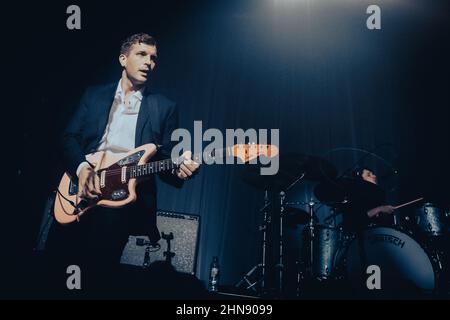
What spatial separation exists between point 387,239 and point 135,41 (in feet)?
9.87

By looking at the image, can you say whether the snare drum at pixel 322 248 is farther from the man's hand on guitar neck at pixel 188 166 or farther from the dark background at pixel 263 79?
the man's hand on guitar neck at pixel 188 166

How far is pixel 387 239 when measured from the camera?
131 inches

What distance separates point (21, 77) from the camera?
3.68 metres

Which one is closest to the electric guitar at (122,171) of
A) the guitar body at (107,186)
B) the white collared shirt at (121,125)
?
the guitar body at (107,186)

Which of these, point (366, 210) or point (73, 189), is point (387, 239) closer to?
point (366, 210)

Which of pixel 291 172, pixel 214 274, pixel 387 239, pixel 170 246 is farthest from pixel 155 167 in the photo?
pixel 387 239

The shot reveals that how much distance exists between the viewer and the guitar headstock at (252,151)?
2.88 m

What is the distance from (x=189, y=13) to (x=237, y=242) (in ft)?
8.95

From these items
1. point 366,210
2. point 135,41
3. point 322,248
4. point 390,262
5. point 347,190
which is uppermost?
point 135,41

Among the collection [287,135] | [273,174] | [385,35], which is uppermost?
[385,35]

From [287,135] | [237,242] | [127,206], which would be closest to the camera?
[127,206]
